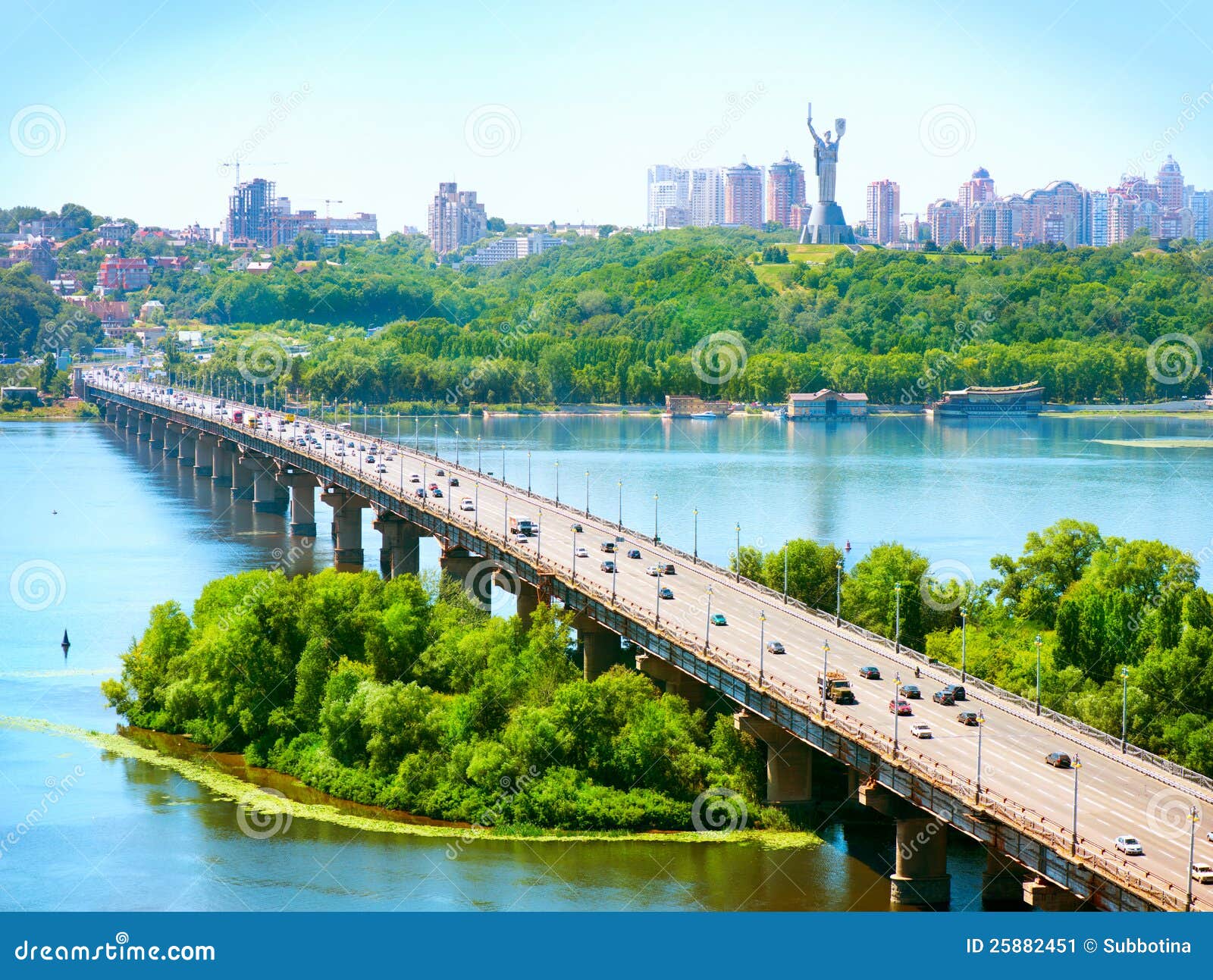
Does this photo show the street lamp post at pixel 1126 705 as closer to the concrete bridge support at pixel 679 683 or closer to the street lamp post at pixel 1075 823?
the street lamp post at pixel 1075 823

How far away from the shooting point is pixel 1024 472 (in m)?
84.2

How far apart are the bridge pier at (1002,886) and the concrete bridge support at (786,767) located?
15.3ft

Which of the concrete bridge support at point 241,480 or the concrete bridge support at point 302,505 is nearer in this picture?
the concrete bridge support at point 302,505

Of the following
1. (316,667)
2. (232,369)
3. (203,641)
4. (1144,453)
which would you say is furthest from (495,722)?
(232,369)

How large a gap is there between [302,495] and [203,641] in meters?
32.5

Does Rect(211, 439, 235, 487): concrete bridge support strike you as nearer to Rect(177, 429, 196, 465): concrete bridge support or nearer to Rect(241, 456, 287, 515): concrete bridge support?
Rect(241, 456, 287, 515): concrete bridge support

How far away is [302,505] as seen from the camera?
69438 millimetres

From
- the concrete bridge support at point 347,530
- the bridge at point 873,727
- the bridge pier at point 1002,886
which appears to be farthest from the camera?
the concrete bridge support at point 347,530

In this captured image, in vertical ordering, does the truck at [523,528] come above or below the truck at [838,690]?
above

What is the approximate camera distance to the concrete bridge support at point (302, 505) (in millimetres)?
69125

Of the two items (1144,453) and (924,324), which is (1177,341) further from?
(1144,453)

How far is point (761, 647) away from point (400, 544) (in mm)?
25336

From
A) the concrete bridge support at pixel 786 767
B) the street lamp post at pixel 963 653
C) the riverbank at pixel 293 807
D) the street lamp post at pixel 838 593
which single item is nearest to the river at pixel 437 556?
the riverbank at pixel 293 807

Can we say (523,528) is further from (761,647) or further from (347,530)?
(347,530)
